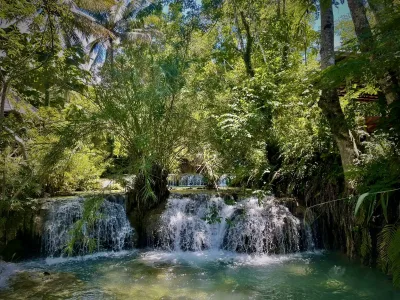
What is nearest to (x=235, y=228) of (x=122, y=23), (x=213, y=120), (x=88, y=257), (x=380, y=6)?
(x=213, y=120)

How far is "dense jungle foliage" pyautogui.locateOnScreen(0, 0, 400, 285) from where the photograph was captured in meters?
5.91

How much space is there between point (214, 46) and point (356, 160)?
9.17 meters

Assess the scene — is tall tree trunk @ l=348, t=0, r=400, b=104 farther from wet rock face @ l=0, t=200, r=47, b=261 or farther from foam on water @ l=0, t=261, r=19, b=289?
wet rock face @ l=0, t=200, r=47, b=261

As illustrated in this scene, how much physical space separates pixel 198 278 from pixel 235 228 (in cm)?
231

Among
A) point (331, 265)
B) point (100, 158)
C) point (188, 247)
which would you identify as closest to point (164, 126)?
point (188, 247)

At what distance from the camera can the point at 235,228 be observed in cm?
823

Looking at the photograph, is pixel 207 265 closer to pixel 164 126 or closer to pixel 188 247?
pixel 188 247

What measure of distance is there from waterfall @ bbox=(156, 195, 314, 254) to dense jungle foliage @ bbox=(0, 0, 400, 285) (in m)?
0.57

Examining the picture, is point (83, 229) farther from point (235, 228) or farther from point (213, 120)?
point (213, 120)

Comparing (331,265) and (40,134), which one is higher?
(40,134)

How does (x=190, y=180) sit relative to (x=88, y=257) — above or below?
above

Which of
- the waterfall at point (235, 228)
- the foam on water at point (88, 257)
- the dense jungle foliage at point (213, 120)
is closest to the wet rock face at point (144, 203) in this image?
the dense jungle foliage at point (213, 120)

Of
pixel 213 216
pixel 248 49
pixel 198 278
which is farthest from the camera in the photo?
pixel 248 49

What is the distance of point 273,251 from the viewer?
25.7ft
